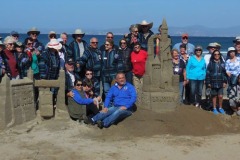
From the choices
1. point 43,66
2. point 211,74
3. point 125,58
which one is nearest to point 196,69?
point 211,74

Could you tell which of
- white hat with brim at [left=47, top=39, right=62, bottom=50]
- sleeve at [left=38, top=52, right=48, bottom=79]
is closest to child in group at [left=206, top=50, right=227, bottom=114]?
white hat with brim at [left=47, top=39, right=62, bottom=50]

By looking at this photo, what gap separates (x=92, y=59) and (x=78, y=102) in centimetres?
128

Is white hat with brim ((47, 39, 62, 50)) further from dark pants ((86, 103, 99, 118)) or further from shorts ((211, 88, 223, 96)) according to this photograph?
shorts ((211, 88, 223, 96))

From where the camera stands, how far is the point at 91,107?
9.73m

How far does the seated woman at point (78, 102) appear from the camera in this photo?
31.1 ft

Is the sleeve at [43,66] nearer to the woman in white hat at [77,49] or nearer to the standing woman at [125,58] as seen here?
the woman in white hat at [77,49]

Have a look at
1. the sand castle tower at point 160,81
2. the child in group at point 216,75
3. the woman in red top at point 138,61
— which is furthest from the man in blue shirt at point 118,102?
the child in group at point 216,75

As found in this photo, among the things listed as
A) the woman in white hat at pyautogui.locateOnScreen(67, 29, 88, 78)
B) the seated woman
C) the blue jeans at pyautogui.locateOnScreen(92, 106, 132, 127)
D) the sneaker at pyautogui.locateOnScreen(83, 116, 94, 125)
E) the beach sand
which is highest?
the woman in white hat at pyautogui.locateOnScreen(67, 29, 88, 78)

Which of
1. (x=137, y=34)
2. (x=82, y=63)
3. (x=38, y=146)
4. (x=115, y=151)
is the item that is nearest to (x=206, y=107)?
(x=137, y=34)

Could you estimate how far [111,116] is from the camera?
30.6 feet

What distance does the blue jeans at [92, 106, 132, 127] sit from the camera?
365 inches

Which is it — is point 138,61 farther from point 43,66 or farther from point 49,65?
point 43,66

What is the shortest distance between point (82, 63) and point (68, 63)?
0.43 meters

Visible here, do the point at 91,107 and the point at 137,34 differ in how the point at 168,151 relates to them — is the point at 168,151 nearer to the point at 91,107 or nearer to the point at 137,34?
the point at 91,107
